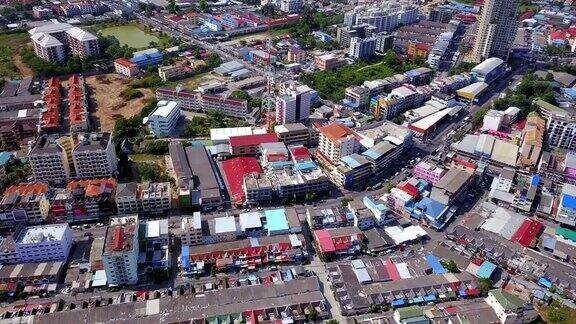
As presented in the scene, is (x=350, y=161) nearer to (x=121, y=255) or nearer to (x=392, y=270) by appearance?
(x=392, y=270)

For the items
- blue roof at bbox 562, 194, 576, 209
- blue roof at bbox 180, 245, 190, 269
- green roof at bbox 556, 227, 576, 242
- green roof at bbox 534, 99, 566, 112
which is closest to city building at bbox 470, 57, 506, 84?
green roof at bbox 534, 99, 566, 112

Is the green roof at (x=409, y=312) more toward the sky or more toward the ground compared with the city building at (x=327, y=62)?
more toward the ground

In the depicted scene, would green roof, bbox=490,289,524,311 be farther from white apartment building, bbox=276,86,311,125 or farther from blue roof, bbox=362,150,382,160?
white apartment building, bbox=276,86,311,125

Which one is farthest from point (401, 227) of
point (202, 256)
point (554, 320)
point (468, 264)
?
point (202, 256)

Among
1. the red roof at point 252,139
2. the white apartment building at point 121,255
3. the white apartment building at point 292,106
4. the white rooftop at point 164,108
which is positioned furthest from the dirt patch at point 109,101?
the white apartment building at point 121,255

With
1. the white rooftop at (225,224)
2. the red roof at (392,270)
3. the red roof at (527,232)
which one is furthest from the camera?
the red roof at (527,232)

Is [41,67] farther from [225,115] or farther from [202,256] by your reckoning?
[202,256]

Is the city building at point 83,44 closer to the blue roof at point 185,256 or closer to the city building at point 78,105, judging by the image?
the city building at point 78,105
